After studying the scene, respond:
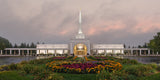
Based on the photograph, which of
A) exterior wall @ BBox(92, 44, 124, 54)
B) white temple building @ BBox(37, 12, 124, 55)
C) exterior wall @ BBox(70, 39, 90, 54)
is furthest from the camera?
exterior wall @ BBox(92, 44, 124, 54)

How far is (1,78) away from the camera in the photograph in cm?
820

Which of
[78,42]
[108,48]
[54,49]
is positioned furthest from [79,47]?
[108,48]

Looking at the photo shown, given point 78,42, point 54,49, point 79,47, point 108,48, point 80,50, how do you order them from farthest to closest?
1. point 108,48
2. point 79,47
3. point 54,49
4. point 80,50
5. point 78,42

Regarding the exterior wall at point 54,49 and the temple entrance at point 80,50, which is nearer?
the temple entrance at point 80,50

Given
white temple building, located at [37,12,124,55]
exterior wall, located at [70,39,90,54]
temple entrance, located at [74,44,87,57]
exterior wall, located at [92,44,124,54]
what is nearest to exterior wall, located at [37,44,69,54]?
white temple building, located at [37,12,124,55]

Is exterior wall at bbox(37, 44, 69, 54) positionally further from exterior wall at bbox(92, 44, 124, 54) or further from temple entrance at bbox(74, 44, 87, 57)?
exterior wall at bbox(92, 44, 124, 54)

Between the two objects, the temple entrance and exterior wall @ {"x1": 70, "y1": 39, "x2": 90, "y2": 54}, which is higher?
exterior wall @ {"x1": 70, "y1": 39, "x2": 90, "y2": 54}

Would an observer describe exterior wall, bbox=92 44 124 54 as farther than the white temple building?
Yes

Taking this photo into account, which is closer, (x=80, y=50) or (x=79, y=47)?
(x=80, y=50)

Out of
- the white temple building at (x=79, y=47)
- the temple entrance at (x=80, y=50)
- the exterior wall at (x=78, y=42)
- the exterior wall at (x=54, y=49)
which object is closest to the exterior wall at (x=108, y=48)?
the white temple building at (x=79, y=47)

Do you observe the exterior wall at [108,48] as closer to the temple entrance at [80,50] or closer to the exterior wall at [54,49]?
the temple entrance at [80,50]

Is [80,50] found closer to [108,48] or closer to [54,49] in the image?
[54,49]

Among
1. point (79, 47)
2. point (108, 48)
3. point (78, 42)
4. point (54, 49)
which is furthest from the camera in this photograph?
point (108, 48)

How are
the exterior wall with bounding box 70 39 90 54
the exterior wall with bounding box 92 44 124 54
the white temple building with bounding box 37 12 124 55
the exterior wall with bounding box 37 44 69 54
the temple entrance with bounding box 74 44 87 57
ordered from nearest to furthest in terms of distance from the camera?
the exterior wall with bounding box 70 39 90 54 → the white temple building with bounding box 37 12 124 55 → the temple entrance with bounding box 74 44 87 57 → the exterior wall with bounding box 37 44 69 54 → the exterior wall with bounding box 92 44 124 54
